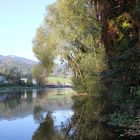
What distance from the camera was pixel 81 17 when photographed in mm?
33906

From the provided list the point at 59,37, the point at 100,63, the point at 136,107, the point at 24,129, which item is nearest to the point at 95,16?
the point at 100,63

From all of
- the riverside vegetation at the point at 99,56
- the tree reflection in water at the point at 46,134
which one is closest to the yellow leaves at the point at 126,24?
the riverside vegetation at the point at 99,56

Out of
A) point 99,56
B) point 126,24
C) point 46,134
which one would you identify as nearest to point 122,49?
point 126,24

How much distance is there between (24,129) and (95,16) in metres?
16.8

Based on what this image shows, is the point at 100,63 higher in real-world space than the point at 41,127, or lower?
higher

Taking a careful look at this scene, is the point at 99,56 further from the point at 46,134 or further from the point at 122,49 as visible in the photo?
the point at 46,134

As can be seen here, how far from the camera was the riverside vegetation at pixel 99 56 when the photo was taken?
57.8ft

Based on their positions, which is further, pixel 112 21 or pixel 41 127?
pixel 112 21

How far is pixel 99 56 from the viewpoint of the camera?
35062mm

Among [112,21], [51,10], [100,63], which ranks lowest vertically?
[100,63]

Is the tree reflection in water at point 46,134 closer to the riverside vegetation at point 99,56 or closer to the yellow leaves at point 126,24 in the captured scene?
the riverside vegetation at point 99,56

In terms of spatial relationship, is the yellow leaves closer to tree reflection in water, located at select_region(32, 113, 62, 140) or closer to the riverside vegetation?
the riverside vegetation

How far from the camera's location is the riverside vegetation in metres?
17.6

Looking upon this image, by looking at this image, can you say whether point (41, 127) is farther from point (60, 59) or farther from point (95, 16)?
point (60, 59)
